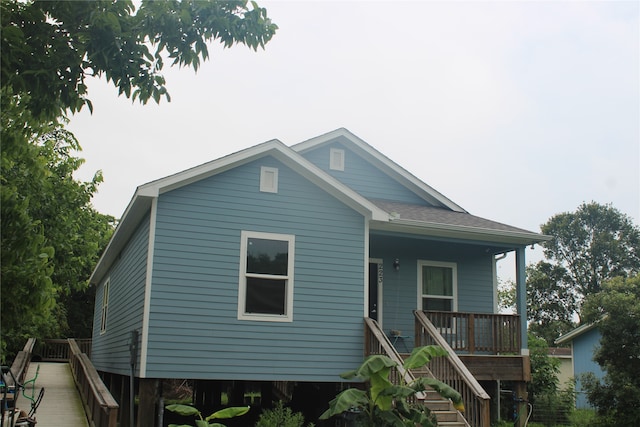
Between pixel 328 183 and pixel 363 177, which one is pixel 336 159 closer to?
pixel 363 177

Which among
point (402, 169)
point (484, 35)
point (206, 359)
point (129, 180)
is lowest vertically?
point (206, 359)

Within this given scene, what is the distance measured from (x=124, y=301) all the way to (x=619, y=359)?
39.1 feet

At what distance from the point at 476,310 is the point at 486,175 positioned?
1387 centimetres

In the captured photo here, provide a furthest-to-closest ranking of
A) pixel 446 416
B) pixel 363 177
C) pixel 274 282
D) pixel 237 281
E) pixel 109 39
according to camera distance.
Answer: pixel 363 177
pixel 274 282
pixel 237 281
pixel 446 416
pixel 109 39

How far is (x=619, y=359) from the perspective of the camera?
55.8 feet

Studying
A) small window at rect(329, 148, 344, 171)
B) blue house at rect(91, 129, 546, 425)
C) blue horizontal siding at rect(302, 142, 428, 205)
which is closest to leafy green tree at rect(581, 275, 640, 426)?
blue house at rect(91, 129, 546, 425)

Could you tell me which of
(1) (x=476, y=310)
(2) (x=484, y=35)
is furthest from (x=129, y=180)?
(2) (x=484, y=35)

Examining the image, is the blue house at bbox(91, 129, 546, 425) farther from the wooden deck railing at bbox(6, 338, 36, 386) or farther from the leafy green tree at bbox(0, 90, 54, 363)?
the leafy green tree at bbox(0, 90, 54, 363)

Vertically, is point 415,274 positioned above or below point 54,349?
above

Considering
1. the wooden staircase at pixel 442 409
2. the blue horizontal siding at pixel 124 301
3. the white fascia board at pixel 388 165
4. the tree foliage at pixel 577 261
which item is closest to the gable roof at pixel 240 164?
the blue horizontal siding at pixel 124 301

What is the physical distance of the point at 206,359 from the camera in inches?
463

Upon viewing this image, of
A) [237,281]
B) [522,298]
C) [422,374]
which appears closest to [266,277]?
[237,281]

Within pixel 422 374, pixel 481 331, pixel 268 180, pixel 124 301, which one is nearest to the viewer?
pixel 422 374

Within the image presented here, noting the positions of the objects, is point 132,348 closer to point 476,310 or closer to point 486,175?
point 476,310
